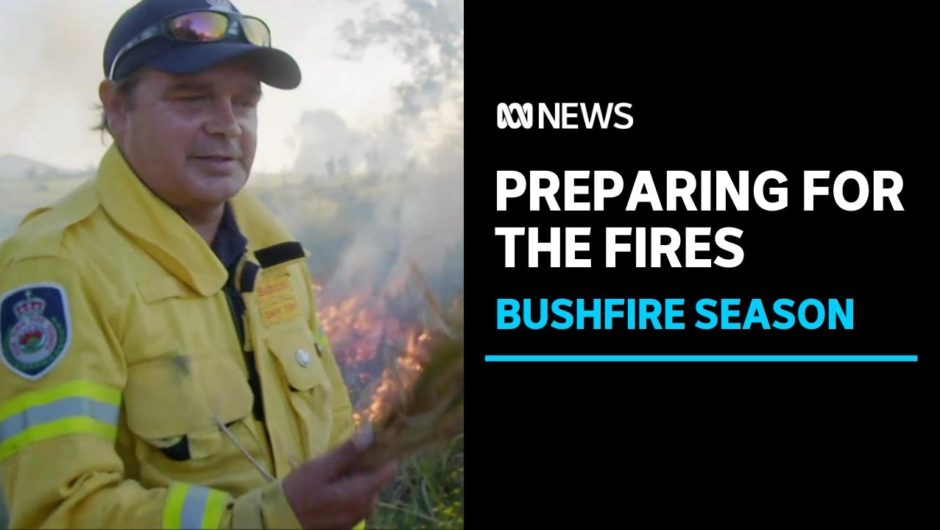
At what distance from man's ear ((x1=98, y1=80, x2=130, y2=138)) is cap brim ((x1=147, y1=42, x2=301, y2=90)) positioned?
0.11 meters

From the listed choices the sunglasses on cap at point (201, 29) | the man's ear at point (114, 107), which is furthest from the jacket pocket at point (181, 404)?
the sunglasses on cap at point (201, 29)

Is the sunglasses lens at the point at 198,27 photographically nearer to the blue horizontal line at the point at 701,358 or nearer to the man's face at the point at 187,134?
the man's face at the point at 187,134

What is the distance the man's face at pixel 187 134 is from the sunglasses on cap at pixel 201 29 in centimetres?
6

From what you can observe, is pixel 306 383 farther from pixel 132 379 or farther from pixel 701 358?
pixel 701 358

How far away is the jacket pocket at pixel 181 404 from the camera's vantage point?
220 centimetres

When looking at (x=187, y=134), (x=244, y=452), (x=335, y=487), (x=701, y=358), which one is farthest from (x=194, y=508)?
(x=701, y=358)

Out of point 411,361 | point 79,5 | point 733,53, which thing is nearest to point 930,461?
point 733,53

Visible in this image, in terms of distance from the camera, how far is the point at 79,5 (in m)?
2.48

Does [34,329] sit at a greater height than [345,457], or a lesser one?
greater

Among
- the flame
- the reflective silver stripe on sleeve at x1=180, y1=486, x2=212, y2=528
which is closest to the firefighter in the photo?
the reflective silver stripe on sleeve at x1=180, y1=486, x2=212, y2=528

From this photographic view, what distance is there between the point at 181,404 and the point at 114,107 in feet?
1.94

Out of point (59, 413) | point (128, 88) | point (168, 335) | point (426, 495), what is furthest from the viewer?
point (426, 495)

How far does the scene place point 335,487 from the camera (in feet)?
7.37

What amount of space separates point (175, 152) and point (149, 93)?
0.12 metres
